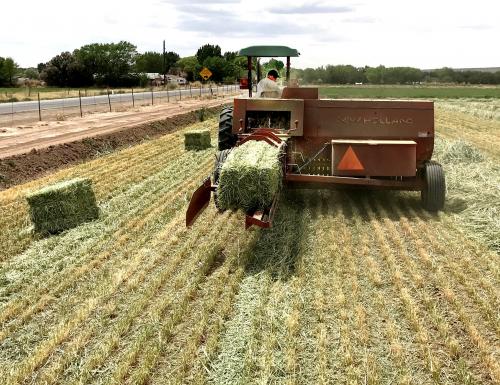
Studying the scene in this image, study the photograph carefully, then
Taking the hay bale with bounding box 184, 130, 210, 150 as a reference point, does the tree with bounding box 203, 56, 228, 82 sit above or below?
above

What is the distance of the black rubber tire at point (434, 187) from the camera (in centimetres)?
873

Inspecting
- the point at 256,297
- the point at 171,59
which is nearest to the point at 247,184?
the point at 256,297

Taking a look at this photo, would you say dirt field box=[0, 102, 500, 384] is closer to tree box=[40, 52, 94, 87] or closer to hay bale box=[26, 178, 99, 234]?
hay bale box=[26, 178, 99, 234]

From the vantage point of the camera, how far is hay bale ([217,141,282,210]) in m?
6.64

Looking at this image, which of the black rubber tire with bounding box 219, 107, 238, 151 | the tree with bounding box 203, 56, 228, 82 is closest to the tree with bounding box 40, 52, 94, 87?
the tree with bounding box 203, 56, 228, 82

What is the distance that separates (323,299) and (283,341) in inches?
36.9

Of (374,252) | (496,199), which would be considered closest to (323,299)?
(374,252)

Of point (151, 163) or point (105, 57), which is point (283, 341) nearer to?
point (151, 163)

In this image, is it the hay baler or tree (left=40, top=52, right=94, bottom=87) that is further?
tree (left=40, top=52, right=94, bottom=87)

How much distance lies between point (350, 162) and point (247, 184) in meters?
2.52

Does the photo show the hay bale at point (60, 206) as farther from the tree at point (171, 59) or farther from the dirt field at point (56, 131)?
the tree at point (171, 59)

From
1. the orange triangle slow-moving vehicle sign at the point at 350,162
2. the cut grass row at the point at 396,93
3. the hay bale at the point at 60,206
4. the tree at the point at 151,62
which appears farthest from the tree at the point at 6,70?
the orange triangle slow-moving vehicle sign at the point at 350,162

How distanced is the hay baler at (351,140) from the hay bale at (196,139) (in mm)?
6325

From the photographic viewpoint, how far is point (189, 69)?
111 m
